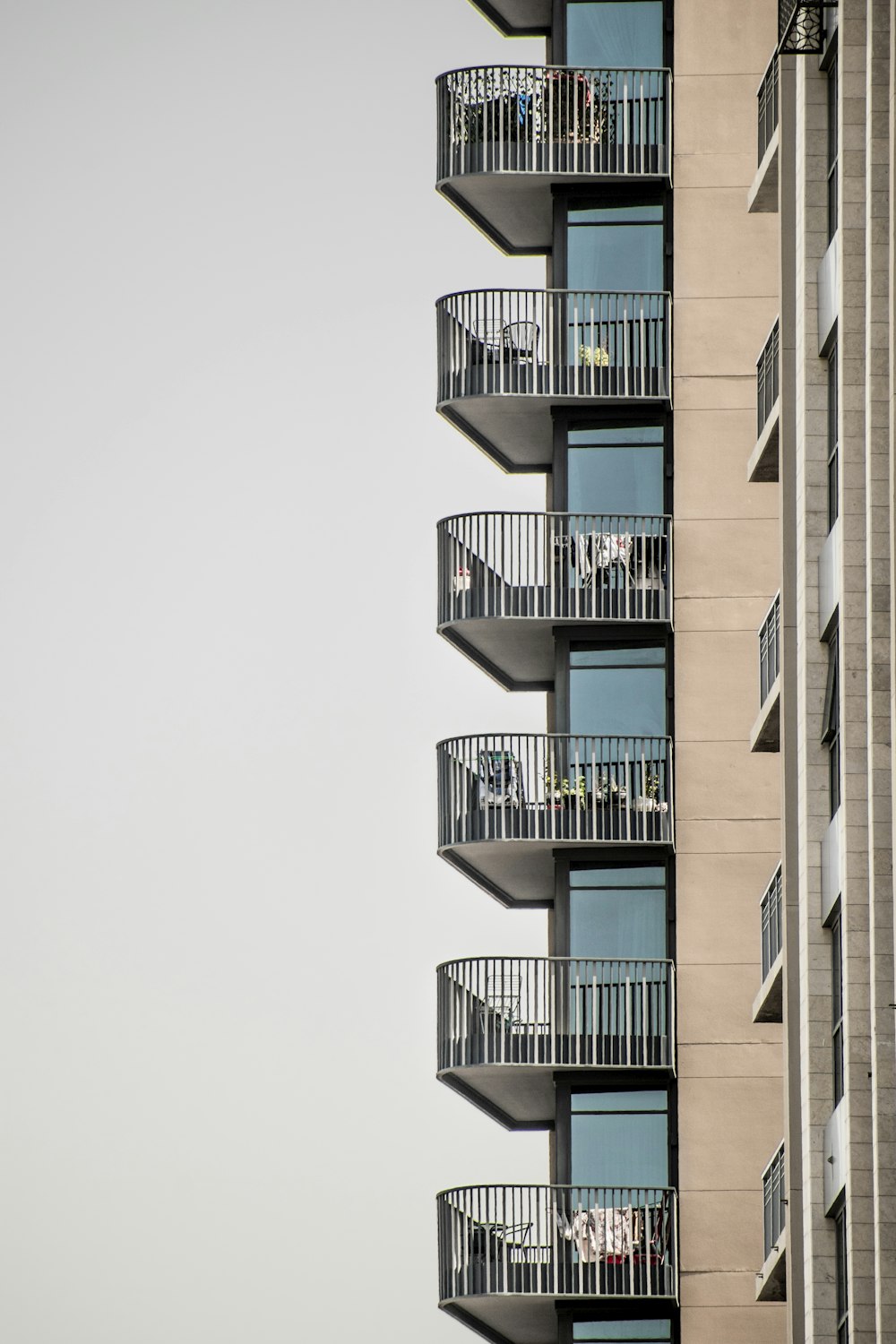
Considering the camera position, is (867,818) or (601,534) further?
(601,534)

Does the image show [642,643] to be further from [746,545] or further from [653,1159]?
[653,1159]

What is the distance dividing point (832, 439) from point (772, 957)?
7.96m

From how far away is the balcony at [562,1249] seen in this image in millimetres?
52438

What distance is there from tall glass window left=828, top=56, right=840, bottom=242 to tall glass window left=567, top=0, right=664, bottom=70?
13.2 meters

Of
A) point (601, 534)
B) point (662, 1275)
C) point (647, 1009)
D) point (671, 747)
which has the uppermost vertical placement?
point (601, 534)

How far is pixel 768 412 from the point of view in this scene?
48562 millimetres

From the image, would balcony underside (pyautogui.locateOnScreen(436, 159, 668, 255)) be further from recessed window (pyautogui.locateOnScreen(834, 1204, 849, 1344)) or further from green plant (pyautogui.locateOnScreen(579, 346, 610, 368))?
recessed window (pyautogui.locateOnScreen(834, 1204, 849, 1344))

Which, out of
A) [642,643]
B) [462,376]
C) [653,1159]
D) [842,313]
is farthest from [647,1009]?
[842,313]

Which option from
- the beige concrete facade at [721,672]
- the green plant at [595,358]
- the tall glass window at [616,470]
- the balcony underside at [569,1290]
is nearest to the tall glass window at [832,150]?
the beige concrete facade at [721,672]

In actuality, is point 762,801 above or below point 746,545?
below

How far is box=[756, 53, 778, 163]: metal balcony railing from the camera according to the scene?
48312 millimetres

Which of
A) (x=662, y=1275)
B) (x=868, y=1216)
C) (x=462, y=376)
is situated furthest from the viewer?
(x=462, y=376)

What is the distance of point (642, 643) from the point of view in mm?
55656

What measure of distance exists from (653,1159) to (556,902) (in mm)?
4300
